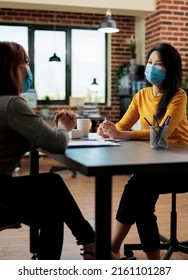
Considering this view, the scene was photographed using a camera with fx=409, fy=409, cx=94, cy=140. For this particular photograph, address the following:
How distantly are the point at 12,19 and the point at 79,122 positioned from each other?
498cm

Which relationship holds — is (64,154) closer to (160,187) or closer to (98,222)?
(98,222)

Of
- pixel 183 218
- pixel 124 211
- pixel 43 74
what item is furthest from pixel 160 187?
pixel 43 74

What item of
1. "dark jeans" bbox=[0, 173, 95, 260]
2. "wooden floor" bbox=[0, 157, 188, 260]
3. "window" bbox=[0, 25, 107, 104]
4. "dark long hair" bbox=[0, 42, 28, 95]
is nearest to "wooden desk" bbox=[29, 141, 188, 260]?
"dark jeans" bbox=[0, 173, 95, 260]

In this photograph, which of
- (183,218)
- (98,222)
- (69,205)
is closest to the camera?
(98,222)

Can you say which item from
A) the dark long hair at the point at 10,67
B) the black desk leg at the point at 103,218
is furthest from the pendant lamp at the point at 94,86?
the black desk leg at the point at 103,218

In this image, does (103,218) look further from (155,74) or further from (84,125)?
(155,74)

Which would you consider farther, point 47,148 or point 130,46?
point 130,46

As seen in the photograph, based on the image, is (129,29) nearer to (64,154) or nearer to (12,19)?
(12,19)

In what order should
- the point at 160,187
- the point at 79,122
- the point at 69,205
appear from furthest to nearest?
the point at 79,122, the point at 160,187, the point at 69,205

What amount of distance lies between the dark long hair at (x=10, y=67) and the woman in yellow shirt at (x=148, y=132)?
60 centimetres

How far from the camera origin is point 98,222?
50.5 inches

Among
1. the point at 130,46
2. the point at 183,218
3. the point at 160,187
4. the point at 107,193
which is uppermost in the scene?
the point at 130,46

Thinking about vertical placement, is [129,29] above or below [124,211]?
above

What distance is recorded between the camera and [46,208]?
1552 mm
